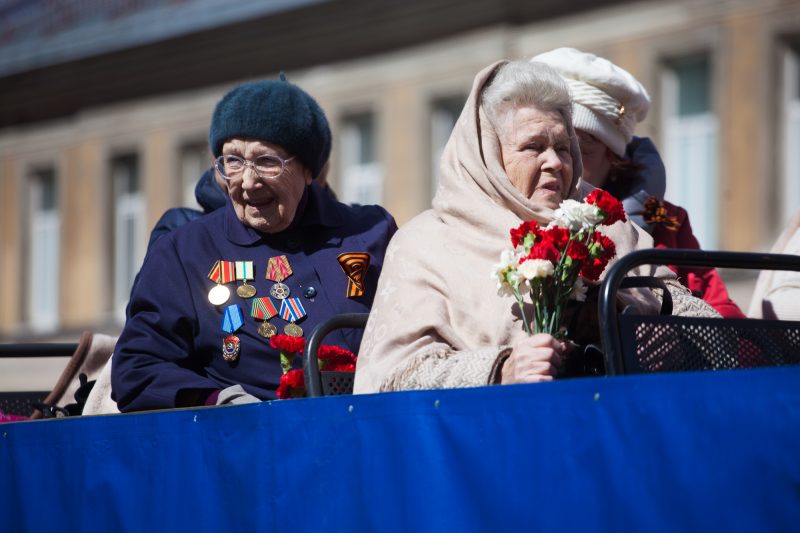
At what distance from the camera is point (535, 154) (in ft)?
14.7

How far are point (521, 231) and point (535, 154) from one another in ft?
1.79

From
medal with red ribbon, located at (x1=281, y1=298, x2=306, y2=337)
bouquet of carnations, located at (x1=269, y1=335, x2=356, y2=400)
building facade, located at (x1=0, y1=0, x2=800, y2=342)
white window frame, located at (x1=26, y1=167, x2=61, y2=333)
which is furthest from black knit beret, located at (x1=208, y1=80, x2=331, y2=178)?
white window frame, located at (x1=26, y1=167, x2=61, y2=333)

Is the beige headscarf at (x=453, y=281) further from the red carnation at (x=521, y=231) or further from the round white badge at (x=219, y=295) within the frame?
the round white badge at (x=219, y=295)

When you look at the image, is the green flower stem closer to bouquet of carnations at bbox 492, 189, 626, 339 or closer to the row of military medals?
bouquet of carnations at bbox 492, 189, 626, 339

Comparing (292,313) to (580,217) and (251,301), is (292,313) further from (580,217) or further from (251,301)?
(580,217)

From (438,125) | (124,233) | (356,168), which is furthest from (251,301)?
(124,233)

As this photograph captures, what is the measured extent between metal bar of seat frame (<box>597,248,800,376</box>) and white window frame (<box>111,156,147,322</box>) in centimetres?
2291

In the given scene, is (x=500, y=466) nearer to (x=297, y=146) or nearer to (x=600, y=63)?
(x=297, y=146)

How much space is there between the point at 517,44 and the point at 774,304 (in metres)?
15.3

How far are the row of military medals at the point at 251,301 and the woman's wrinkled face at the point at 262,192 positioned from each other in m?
0.14

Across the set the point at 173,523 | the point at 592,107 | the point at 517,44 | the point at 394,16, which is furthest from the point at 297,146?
the point at 394,16

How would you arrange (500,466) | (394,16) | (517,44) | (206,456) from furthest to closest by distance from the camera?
1. (394,16)
2. (517,44)
3. (206,456)
4. (500,466)

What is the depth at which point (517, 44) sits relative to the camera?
2042 cm

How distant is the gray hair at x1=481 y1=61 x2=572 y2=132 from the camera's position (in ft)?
14.9
